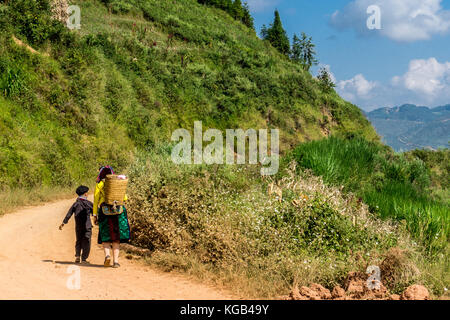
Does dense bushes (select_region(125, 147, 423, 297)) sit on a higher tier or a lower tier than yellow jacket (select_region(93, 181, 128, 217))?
lower

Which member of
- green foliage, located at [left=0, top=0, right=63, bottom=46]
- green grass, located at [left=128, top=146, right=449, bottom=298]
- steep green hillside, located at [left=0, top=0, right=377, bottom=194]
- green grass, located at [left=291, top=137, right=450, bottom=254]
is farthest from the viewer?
green foliage, located at [left=0, top=0, right=63, bottom=46]

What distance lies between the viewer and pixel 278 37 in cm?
6862

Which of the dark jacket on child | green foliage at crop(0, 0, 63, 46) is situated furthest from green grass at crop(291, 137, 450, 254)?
green foliage at crop(0, 0, 63, 46)

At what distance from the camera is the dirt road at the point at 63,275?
5.39 meters

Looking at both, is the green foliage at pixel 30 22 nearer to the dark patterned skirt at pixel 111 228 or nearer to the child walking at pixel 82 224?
the child walking at pixel 82 224

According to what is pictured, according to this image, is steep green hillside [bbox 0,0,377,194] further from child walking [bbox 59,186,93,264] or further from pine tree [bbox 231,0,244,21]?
pine tree [bbox 231,0,244,21]

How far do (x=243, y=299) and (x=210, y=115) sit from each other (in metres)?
23.3

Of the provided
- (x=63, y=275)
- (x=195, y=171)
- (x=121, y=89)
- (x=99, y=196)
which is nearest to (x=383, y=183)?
(x=195, y=171)

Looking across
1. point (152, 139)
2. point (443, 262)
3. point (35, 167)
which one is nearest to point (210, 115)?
point (152, 139)

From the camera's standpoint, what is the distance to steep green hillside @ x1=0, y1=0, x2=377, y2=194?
1425 cm

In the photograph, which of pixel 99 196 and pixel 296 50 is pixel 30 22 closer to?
pixel 99 196

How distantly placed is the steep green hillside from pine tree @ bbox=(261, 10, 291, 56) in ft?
78.8

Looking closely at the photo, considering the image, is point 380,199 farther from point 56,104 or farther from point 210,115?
point 210,115

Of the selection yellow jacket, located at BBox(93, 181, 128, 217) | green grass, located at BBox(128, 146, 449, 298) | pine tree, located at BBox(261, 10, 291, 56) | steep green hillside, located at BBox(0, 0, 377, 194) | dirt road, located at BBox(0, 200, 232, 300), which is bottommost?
dirt road, located at BBox(0, 200, 232, 300)
